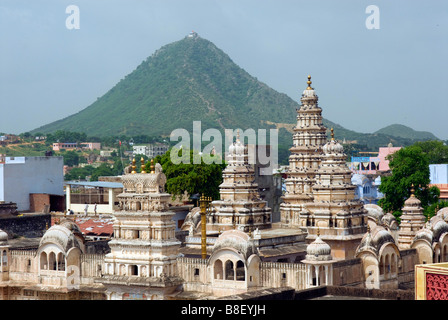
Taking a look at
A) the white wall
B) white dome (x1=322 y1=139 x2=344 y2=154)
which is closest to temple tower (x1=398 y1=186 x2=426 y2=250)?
white dome (x1=322 y1=139 x2=344 y2=154)

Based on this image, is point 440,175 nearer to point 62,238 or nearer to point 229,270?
point 229,270

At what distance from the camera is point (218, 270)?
137ft

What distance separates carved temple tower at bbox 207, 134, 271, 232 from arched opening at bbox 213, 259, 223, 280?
8413 mm

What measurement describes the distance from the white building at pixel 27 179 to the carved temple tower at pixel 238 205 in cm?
1830

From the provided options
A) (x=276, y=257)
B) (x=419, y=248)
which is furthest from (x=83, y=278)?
(x=419, y=248)

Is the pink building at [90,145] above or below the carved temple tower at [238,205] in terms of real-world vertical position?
above

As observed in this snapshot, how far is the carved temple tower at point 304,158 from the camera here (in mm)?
54125

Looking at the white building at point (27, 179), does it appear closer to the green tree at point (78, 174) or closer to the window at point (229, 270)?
the window at point (229, 270)

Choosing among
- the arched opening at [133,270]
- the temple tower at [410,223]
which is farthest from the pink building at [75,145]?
the arched opening at [133,270]

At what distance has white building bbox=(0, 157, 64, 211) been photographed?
2537 inches

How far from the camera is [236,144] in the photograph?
5238cm

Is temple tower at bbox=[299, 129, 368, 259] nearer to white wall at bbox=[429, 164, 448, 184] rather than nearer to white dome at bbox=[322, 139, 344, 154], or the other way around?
white dome at bbox=[322, 139, 344, 154]

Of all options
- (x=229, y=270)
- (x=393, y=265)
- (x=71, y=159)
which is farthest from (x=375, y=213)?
(x=71, y=159)

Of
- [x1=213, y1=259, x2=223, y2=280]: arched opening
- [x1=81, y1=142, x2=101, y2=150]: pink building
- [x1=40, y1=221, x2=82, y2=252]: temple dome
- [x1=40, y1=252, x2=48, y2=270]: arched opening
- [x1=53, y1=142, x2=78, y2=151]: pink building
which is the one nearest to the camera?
[x1=213, y1=259, x2=223, y2=280]: arched opening
